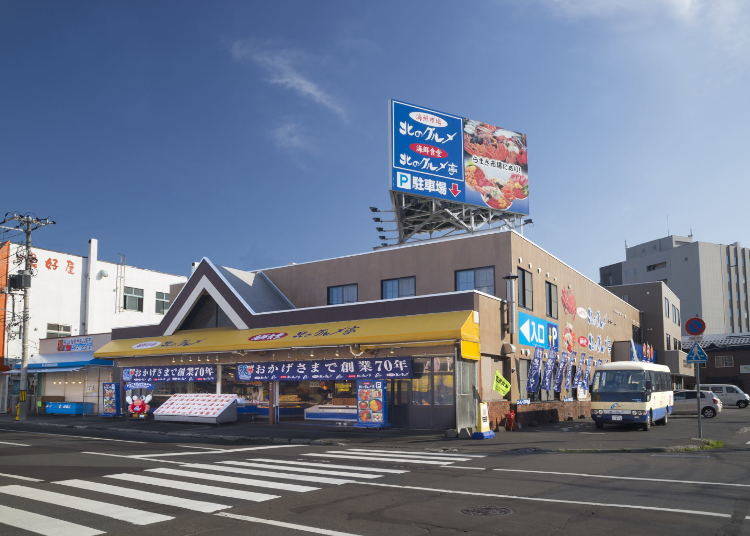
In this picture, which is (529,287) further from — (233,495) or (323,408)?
(233,495)

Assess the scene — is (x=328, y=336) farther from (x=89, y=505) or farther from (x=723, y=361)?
(x=723, y=361)

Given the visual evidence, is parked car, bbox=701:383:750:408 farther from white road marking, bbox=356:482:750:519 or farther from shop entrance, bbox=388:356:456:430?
white road marking, bbox=356:482:750:519

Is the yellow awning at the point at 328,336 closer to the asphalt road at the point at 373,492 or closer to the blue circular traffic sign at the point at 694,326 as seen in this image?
the asphalt road at the point at 373,492

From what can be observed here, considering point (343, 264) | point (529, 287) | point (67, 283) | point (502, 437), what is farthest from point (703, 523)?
point (67, 283)

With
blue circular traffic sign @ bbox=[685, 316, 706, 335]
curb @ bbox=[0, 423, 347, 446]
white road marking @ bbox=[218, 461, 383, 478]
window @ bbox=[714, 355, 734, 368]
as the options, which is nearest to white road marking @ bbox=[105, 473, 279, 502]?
white road marking @ bbox=[218, 461, 383, 478]

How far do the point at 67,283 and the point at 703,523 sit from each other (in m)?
48.1

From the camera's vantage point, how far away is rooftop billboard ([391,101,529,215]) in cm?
3638

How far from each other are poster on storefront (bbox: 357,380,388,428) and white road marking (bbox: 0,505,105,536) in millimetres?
15801

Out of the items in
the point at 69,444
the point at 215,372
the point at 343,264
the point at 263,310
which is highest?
the point at 343,264

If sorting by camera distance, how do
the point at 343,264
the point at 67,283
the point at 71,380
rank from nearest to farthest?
the point at 343,264 → the point at 71,380 → the point at 67,283

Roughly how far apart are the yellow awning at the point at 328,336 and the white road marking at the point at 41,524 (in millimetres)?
15387

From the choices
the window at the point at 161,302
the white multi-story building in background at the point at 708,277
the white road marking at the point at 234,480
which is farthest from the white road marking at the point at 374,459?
the white multi-story building in background at the point at 708,277

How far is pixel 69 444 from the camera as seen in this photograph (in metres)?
21.4

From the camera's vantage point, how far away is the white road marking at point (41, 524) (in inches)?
333
